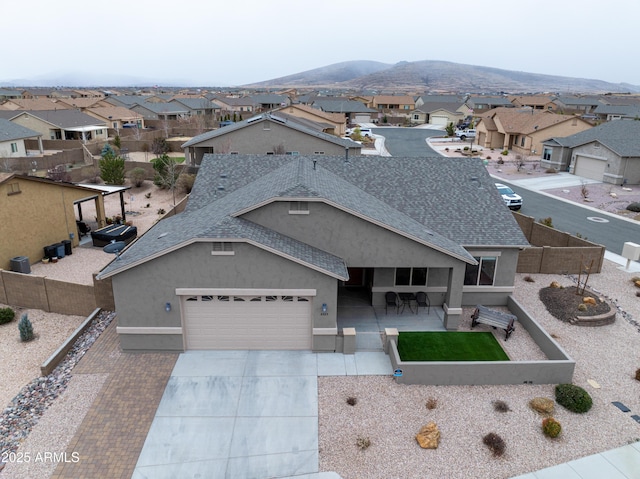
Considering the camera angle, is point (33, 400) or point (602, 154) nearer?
point (33, 400)

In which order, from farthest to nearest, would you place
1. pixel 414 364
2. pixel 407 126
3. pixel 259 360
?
pixel 407 126
pixel 259 360
pixel 414 364

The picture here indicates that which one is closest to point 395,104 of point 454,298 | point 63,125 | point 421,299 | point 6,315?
point 63,125

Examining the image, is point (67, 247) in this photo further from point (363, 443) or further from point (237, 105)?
point (237, 105)

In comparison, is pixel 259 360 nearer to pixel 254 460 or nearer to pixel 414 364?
pixel 254 460

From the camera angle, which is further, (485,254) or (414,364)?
(485,254)

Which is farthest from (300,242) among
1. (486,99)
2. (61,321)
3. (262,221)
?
(486,99)
